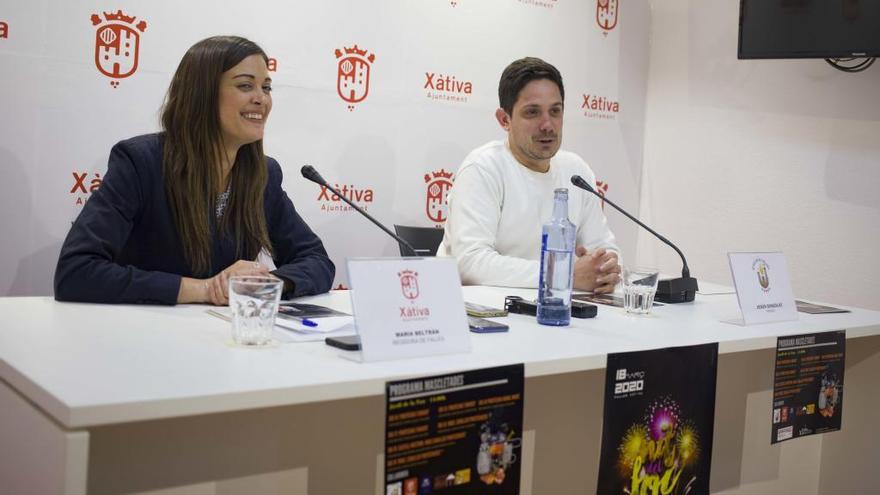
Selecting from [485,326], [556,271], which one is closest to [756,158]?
[556,271]

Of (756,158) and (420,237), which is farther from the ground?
(756,158)

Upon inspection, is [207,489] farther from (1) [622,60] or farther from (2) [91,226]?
(1) [622,60]

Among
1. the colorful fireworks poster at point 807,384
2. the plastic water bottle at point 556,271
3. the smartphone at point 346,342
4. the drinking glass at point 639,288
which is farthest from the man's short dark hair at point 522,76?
the smartphone at point 346,342

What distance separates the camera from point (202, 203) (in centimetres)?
210

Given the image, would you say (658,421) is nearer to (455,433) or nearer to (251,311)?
(455,433)

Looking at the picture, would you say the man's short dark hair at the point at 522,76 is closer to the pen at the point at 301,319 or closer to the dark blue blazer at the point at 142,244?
the dark blue blazer at the point at 142,244

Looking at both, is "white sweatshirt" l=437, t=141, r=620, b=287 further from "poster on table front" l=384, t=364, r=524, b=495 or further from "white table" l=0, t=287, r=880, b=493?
"poster on table front" l=384, t=364, r=524, b=495

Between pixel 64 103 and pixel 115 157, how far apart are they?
929 millimetres

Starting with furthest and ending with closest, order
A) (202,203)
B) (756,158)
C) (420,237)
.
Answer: (756,158)
(420,237)
(202,203)

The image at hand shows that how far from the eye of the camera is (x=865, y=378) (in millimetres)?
2357

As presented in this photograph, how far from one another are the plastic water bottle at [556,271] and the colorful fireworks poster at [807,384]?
0.49m

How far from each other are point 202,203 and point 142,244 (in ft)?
0.59

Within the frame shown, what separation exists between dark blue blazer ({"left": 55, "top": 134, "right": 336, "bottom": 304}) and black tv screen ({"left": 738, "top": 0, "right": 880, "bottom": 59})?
2.27 metres

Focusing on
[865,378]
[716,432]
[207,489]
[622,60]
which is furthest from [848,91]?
[207,489]
